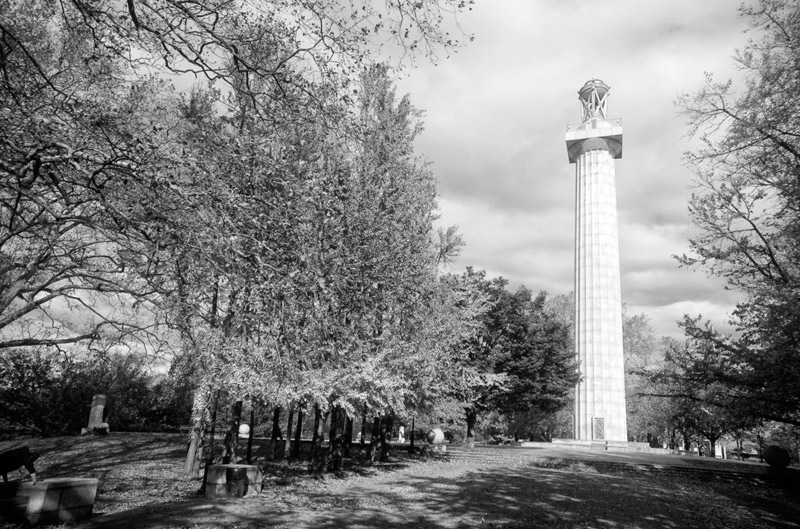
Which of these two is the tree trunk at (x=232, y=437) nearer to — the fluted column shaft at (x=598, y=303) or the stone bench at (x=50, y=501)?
the stone bench at (x=50, y=501)

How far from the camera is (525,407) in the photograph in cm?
3753

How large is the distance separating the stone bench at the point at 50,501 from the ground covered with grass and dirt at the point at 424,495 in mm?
355

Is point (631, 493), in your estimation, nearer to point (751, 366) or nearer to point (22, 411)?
point (751, 366)

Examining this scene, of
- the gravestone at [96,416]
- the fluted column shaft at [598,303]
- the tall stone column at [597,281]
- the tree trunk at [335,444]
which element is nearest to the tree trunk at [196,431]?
the tree trunk at [335,444]

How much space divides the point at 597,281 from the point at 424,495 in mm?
39555

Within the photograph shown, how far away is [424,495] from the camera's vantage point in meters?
14.2

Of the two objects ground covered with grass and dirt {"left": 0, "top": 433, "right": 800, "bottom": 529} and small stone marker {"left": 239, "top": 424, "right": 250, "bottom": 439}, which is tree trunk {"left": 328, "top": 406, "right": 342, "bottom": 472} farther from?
small stone marker {"left": 239, "top": 424, "right": 250, "bottom": 439}

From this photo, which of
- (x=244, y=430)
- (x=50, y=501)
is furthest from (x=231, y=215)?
(x=244, y=430)

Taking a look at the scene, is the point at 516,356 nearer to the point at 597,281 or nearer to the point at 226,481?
the point at 597,281

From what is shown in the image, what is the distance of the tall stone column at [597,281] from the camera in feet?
152

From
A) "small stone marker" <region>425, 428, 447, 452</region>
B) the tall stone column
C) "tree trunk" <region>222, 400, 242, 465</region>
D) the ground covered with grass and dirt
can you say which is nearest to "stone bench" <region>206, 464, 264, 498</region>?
the ground covered with grass and dirt

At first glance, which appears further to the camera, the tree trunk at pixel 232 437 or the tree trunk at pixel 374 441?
the tree trunk at pixel 374 441

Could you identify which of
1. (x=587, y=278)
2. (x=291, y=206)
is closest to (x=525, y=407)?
(x=587, y=278)

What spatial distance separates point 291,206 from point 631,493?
52.0 ft
